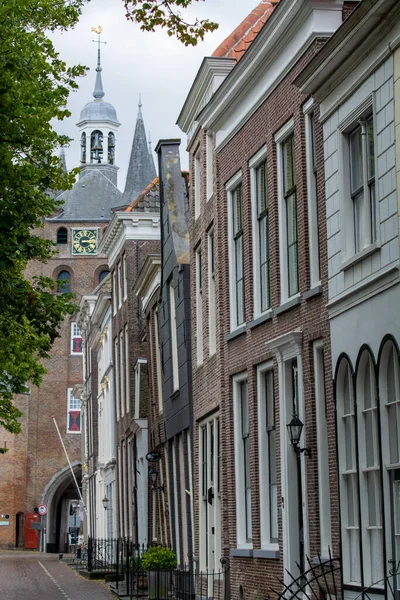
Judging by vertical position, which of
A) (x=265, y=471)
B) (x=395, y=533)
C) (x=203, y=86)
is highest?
(x=203, y=86)

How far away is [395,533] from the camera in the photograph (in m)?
11.7

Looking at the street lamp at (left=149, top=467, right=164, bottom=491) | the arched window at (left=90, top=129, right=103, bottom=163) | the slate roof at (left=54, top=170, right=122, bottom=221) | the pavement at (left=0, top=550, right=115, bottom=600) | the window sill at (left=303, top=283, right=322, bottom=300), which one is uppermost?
the arched window at (left=90, top=129, right=103, bottom=163)

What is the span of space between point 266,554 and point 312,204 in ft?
17.0

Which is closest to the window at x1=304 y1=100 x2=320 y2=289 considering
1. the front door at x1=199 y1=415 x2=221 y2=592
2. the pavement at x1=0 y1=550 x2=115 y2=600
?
the front door at x1=199 y1=415 x2=221 y2=592

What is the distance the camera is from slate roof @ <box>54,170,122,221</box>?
283 ft

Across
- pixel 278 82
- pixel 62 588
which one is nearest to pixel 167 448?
pixel 62 588

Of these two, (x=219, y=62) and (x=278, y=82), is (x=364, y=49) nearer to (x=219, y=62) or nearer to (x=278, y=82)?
(x=278, y=82)

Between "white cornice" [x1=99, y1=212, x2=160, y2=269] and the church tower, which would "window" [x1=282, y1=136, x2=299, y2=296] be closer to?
"white cornice" [x1=99, y1=212, x2=160, y2=269]

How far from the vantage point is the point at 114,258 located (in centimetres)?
4434

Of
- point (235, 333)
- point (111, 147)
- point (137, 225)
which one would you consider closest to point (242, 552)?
point (235, 333)

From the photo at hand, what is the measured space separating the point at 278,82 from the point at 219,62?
518cm

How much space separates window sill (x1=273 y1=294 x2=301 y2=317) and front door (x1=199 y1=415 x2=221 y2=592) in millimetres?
5033

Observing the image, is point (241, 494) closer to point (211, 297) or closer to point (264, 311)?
point (264, 311)

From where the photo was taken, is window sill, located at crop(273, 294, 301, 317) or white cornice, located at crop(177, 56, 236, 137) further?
white cornice, located at crop(177, 56, 236, 137)
